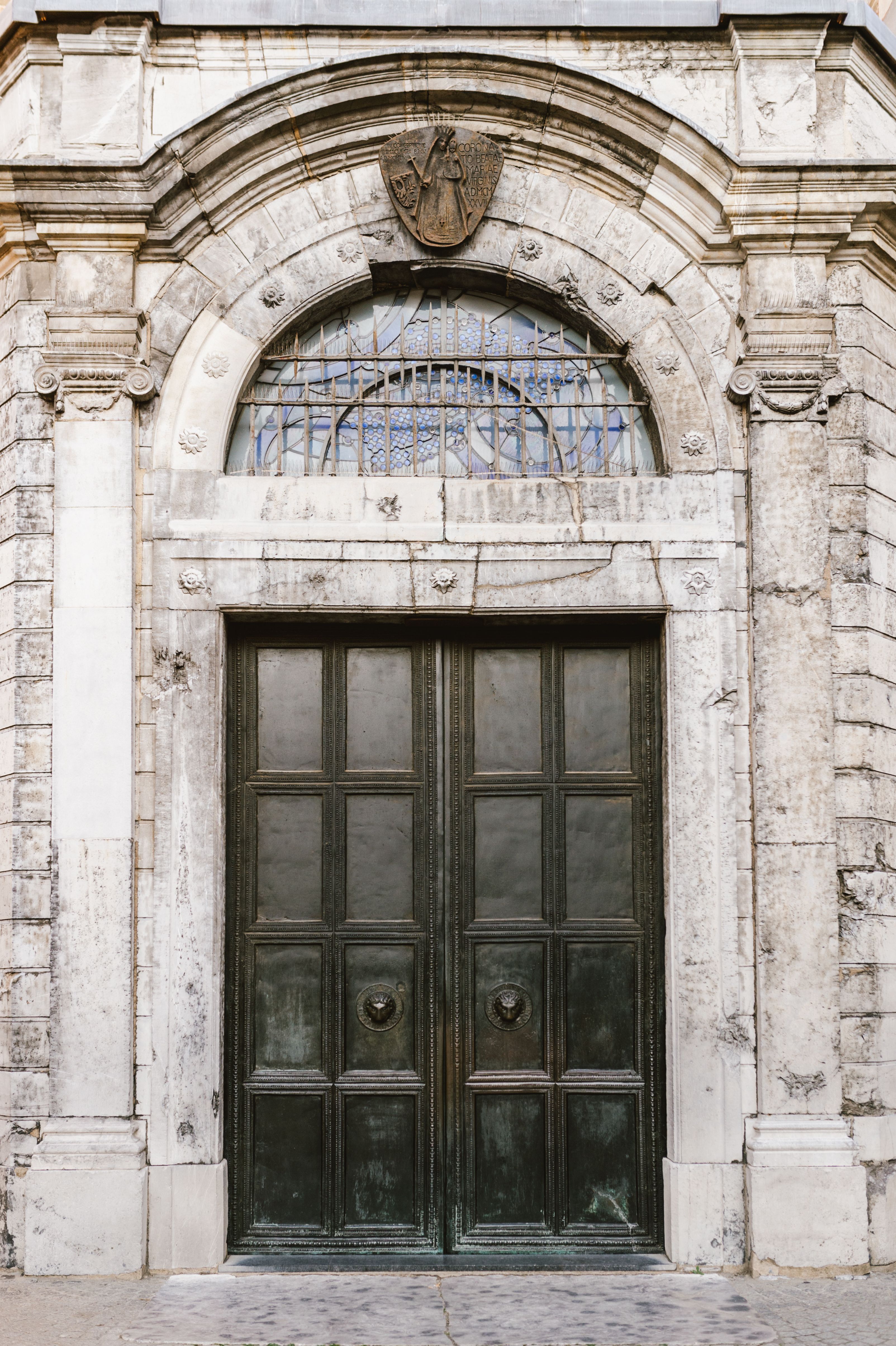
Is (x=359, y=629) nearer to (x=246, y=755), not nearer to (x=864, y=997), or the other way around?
(x=246, y=755)

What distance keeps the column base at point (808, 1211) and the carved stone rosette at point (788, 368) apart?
135 inches

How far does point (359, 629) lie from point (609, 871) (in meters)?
1.71

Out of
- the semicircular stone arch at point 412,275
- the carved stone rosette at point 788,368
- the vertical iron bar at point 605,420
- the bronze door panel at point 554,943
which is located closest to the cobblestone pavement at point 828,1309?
the bronze door panel at point 554,943

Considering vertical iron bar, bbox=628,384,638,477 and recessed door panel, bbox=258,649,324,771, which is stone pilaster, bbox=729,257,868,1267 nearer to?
vertical iron bar, bbox=628,384,638,477

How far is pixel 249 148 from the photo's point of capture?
20.3 feet

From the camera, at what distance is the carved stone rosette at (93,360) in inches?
239

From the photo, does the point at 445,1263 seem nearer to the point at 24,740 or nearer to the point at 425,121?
the point at 24,740

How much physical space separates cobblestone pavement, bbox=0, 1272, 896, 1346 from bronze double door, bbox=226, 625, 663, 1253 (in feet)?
2.13

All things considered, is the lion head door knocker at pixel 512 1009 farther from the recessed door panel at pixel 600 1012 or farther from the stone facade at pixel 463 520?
the stone facade at pixel 463 520

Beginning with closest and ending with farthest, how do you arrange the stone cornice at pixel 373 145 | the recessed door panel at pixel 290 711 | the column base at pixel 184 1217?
the column base at pixel 184 1217, the stone cornice at pixel 373 145, the recessed door panel at pixel 290 711

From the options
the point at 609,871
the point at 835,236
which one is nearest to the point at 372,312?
the point at 835,236

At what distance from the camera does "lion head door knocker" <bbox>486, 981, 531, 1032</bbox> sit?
613 centimetres

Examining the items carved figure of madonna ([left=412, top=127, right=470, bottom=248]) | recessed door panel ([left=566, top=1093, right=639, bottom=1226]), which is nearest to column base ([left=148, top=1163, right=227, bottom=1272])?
recessed door panel ([left=566, top=1093, right=639, bottom=1226])

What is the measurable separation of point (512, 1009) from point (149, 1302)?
2029 millimetres
